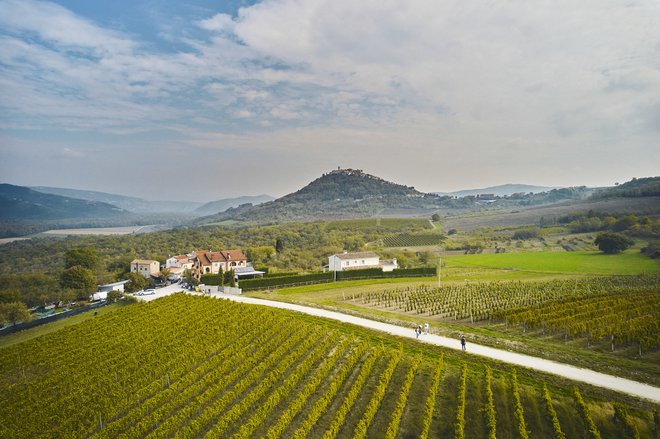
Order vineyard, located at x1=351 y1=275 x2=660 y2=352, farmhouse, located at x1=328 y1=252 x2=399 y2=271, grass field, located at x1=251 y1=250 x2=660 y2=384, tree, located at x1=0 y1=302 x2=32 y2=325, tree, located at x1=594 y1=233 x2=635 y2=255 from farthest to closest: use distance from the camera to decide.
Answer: tree, located at x1=594 y1=233 x2=635 y2=255
farmhouse, located at x1=328 y1=252 x2=399 y2=271
tree, located at x1=0 y1=302 x2=32 y2=325
vineyard, located at x1=351 y1=275 x2=660 y2=352
grass field, located at x1=251 y1=250 x2=660 y2=384

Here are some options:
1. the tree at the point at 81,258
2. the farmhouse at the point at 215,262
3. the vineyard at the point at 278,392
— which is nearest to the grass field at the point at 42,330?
the vineyard at the point at 278,392

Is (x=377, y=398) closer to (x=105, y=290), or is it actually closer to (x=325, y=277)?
(x=325, y=277)

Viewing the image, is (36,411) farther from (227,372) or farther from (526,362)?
(526,362)

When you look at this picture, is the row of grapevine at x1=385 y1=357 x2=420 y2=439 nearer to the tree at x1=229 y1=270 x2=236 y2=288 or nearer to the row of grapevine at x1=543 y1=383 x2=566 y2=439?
the row of grapevine at x1=543 y1=383 x2=566 y2=439

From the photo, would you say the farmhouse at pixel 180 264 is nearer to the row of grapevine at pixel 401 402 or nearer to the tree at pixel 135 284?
the tree at pixel 135 284

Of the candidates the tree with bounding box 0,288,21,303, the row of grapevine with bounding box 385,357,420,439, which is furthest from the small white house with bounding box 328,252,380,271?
the tree with bounding box 0,288,21,303

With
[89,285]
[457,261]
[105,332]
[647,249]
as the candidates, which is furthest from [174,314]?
[647,249]
